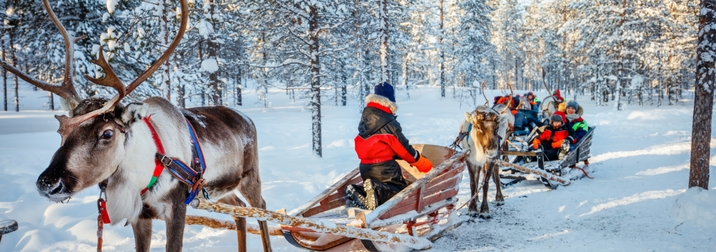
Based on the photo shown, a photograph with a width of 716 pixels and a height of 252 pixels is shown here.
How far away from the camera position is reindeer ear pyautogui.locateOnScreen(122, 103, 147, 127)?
2.42m

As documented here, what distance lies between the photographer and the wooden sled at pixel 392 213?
4.26 m

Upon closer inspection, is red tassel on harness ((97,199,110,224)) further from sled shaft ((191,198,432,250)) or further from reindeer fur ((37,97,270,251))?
sled shaft ((191,198,432,250))

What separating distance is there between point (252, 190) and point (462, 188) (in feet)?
19.4

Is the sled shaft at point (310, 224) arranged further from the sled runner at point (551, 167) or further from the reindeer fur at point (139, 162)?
the sled runner at point (551, 167)

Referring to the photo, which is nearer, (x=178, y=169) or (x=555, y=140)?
(x=178, y=169)

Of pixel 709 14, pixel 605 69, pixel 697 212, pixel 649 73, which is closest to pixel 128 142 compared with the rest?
pixel 697 212

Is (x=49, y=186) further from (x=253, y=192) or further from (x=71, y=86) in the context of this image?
(x=253, y=192)

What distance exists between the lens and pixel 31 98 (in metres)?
39.1

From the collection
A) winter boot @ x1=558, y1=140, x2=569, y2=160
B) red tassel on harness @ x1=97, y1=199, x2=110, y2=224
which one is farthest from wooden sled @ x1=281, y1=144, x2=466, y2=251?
winter boot @ x1=558, y1=140, x2=569, y2=160

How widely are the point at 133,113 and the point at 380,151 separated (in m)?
3.08

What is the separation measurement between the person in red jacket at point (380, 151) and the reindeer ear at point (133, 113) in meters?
2.78

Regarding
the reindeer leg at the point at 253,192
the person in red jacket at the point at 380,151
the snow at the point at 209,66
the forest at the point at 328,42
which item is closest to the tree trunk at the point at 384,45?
the forest at the point at 328,42

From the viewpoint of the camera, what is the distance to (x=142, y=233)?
2.93 meters

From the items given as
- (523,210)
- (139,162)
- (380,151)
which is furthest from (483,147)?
(139,162)
